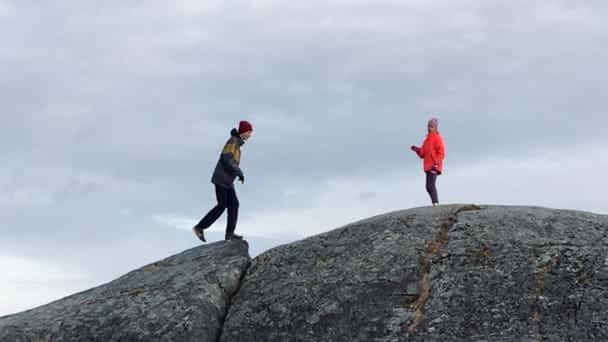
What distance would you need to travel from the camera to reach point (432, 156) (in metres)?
23.2

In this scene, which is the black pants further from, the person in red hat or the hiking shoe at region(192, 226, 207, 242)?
the hiking shoe at region(192, 226, 207, 242)

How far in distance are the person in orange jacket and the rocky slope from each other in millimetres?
3787

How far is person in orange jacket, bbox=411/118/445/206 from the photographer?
914 inches

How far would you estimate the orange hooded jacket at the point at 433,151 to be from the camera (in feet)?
76.1

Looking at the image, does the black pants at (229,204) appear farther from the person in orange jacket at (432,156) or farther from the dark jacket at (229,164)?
the person in orange jacket at (432,156)

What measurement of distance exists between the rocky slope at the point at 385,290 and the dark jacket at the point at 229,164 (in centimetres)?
171

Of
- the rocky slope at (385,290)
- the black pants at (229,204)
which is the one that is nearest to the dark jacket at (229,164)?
the black pants at (229,204)

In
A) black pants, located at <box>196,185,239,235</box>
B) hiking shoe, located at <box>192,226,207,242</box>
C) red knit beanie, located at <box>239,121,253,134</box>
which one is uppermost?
red knit beanie, located at <box>239,121,253,134</box>

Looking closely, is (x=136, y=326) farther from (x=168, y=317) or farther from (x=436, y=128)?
(x=436, y=128)

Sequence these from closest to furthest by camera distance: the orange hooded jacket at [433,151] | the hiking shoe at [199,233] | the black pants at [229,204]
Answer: the black pants at [229,204] → the hiking shoe at [199,233] → the orange hooded jacket at [433,151]

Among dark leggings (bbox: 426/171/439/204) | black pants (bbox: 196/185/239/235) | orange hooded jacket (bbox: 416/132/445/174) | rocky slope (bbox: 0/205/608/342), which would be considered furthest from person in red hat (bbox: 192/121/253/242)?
dark leggings (bbox: 426/171/439/204)

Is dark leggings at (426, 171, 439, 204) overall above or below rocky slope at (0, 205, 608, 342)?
above

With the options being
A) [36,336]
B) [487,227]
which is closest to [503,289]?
[487,227]

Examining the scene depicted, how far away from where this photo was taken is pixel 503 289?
16.1 metres
